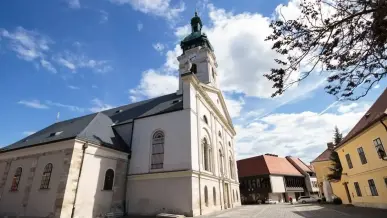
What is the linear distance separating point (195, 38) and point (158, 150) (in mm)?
18870

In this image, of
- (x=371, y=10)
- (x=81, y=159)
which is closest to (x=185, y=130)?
(x=81, y=159)

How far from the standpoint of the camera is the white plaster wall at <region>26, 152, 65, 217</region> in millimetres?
14297

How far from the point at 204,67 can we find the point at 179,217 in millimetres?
19465

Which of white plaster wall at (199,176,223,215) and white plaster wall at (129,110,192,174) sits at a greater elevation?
white plaster wall at (129,110,192,174)

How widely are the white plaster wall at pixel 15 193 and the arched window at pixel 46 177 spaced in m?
1.86

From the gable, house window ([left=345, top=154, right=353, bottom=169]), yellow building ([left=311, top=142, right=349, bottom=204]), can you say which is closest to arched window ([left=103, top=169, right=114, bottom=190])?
the gable

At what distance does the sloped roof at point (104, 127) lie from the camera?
17.1 metres

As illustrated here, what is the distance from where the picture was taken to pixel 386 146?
14742 millimetres

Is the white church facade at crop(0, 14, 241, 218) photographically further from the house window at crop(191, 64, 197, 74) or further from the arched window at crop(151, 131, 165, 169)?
the house window at crop(191, 64, 197, 74)

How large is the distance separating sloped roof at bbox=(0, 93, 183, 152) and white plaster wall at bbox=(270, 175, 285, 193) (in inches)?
1174

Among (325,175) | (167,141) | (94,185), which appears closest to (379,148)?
(167,141)

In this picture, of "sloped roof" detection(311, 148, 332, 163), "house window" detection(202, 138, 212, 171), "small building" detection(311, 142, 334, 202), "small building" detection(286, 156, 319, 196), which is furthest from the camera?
"small building" detection(286, 156, 319, 196)

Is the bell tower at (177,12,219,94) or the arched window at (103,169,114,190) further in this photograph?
the bell tower at (177,12,219,94)

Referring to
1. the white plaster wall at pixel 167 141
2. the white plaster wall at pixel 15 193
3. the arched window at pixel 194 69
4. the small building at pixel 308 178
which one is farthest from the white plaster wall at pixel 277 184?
the white plaster wall at pixel 15 193
